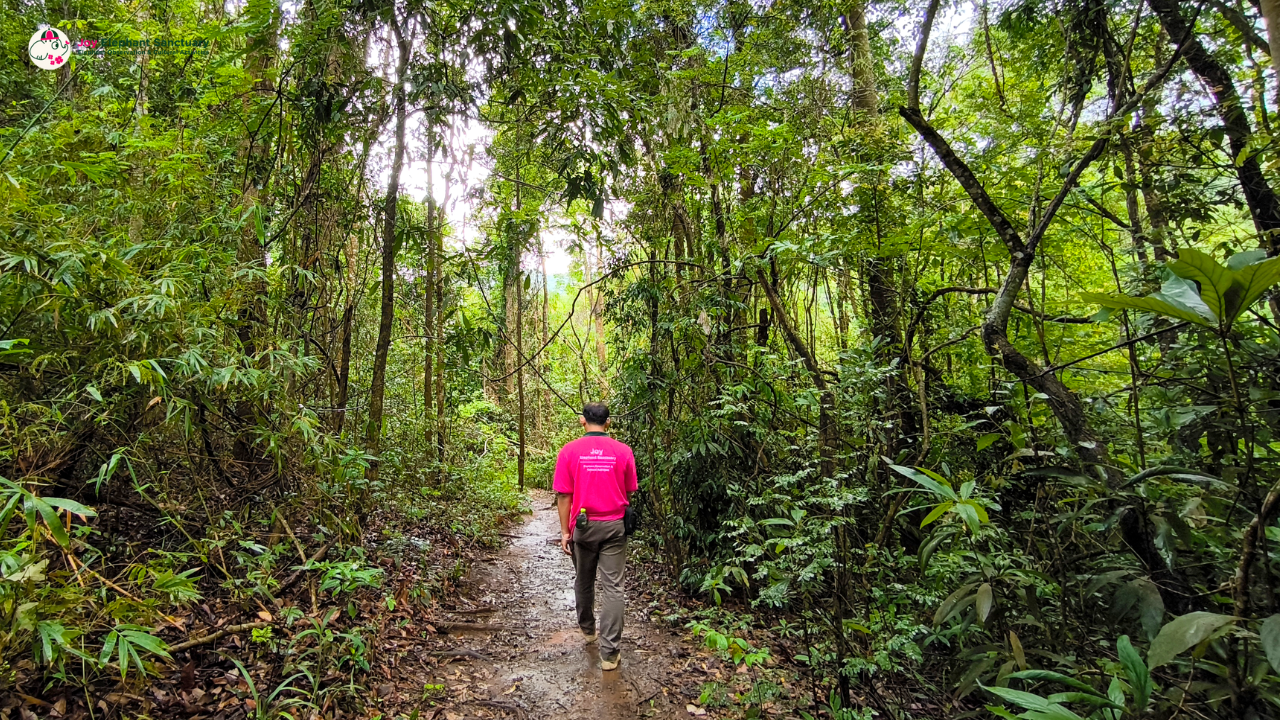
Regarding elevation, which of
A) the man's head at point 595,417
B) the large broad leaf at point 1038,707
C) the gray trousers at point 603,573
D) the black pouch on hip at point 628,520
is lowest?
the gray trousers at point 603,573

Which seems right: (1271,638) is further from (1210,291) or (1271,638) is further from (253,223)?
(253,223)

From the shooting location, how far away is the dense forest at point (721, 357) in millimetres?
2170

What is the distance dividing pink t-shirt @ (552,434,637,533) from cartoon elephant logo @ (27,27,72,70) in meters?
6.38

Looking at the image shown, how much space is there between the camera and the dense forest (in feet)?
7.12

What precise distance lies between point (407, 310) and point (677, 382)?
420cm

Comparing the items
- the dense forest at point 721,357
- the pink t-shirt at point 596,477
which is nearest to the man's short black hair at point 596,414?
the pink t-shirt at point 596,477

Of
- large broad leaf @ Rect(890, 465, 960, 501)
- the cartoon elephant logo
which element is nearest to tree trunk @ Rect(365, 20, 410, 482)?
the cartoon elephant logo

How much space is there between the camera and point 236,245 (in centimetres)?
374

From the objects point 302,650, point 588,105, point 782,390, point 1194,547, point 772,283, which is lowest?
point 302,650

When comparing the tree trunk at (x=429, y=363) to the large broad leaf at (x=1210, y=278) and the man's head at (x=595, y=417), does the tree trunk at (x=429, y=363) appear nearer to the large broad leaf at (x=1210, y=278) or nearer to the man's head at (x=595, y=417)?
the man's head at (x=595, y=417)

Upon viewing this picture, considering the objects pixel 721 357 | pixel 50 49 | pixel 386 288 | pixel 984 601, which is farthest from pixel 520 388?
pixel 984 601

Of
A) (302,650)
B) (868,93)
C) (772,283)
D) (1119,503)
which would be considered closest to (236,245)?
(302,650)

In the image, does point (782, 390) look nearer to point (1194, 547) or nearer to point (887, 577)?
point (887, 577)

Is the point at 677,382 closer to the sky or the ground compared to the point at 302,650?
closer to the sky
